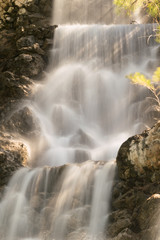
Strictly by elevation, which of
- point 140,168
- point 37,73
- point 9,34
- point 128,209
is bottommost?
point 128,209

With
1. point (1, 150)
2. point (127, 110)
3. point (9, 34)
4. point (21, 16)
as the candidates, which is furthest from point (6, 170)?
point (21, 16)

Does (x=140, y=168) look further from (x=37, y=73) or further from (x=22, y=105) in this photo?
(x=37, y=73)

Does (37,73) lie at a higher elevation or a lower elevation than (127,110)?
higher

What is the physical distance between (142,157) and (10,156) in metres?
4.95

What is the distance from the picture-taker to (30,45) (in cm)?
1748

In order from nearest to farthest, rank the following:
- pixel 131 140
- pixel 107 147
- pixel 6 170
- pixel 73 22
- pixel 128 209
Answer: pixel 128 209 < pixel 131 140 < pixel 6 170 < pixel 107 147 < pixel 73 22

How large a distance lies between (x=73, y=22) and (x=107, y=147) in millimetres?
14891

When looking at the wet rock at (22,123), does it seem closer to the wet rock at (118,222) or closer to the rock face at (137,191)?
the rock face at (137,191)

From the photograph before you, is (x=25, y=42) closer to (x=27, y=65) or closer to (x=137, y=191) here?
(x=27, y=65)

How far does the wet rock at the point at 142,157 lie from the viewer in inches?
261

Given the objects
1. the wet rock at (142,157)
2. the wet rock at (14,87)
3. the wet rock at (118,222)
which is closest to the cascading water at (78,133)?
the wet rock at (118,222)

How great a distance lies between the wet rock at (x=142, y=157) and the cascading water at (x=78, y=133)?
489 mm

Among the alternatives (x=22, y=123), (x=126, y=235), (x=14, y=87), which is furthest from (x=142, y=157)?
(x=14, y=87)

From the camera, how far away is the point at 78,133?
12.2 m
